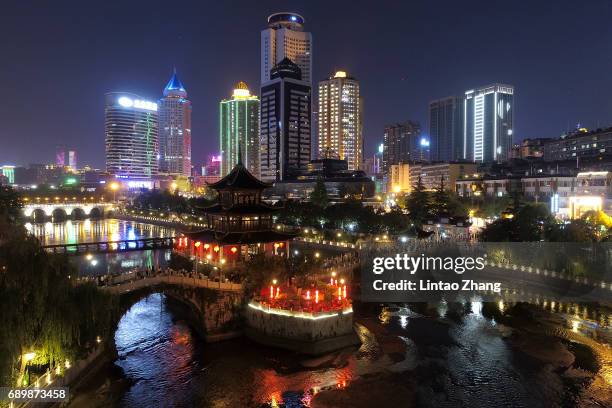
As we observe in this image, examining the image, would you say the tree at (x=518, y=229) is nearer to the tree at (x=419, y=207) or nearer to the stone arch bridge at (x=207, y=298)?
the tree at (x=419, y=207)

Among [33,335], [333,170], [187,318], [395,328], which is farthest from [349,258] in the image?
[333,170]

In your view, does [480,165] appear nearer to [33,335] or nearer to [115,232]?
[115,232]

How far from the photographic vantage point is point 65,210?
15225 cm

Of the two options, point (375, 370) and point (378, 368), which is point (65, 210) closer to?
point (378, 368)

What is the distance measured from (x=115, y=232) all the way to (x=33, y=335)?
92.7 meters

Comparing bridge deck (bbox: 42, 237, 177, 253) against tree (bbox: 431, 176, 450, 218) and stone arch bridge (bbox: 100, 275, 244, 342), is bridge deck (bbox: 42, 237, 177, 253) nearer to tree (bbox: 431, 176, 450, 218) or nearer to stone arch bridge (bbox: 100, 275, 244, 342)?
stone arch bridge (bbox: 100, 275, 244, 342)

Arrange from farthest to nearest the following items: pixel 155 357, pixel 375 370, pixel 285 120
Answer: pixel 285 120 → pixel 155 357 → pixel 375 370

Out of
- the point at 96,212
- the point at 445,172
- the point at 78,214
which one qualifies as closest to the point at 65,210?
the point at 78,214

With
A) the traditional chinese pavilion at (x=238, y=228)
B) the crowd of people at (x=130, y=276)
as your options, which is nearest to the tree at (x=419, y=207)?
the traditional chinese pavilion at (x=238, y=228)

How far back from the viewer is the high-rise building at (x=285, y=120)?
18575 centimetres

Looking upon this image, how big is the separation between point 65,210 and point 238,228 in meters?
127

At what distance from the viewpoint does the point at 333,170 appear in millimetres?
166375

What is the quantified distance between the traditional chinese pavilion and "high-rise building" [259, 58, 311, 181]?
134760 mm

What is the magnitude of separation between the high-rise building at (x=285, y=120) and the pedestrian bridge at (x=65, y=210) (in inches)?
2615
